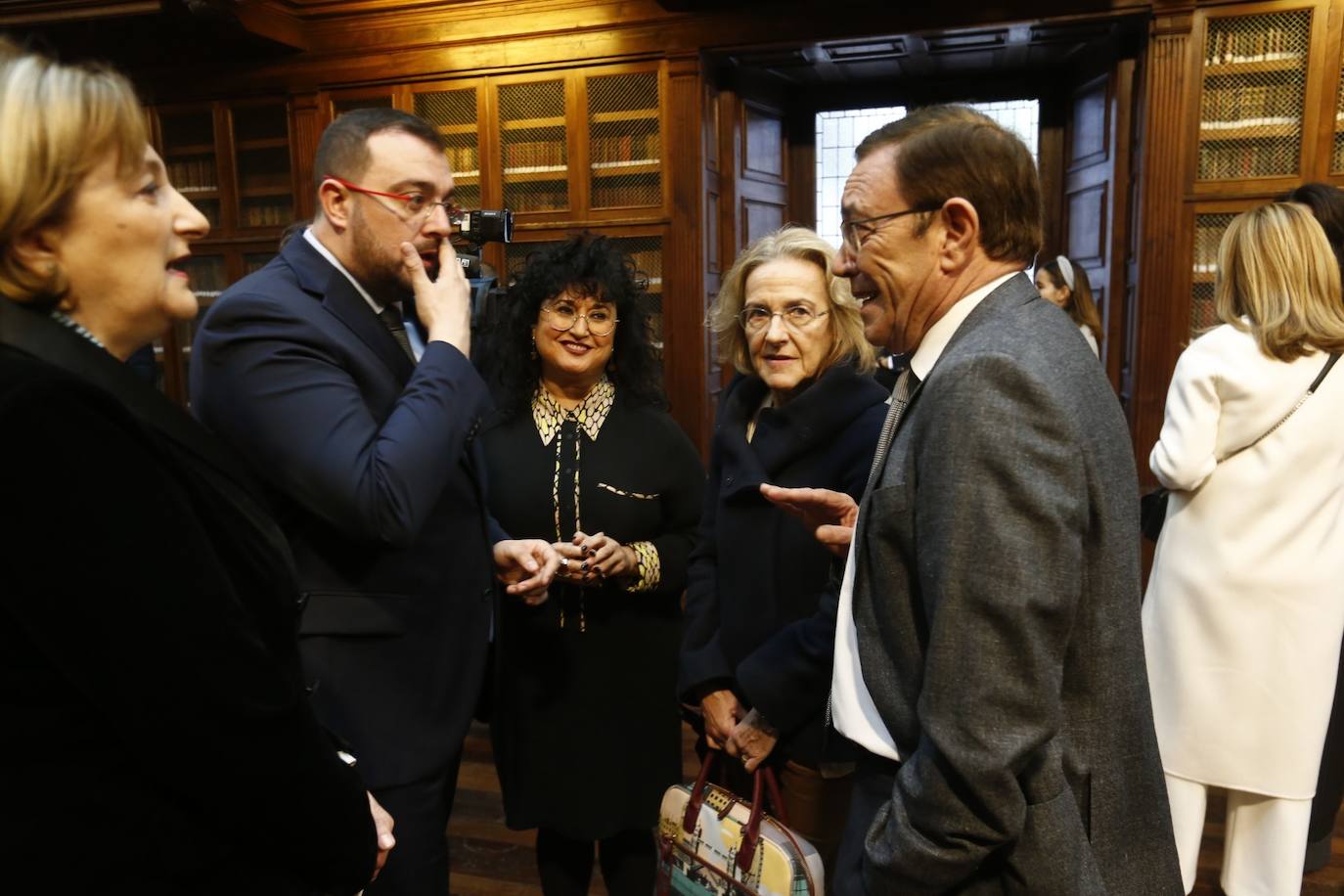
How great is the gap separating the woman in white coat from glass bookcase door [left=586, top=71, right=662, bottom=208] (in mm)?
3279

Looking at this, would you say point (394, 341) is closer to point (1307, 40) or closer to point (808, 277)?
point (808, 277)

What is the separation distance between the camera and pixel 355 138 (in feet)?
5.11

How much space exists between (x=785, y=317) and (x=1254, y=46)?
374 cm

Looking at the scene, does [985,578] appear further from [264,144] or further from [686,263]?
[264,144]

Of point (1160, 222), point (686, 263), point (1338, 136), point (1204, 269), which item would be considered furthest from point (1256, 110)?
point (686, 263)

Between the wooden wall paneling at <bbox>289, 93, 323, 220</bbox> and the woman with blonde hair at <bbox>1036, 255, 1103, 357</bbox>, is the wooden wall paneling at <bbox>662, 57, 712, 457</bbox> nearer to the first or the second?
the woman with blonde hair at <bbox>1036, 255, 1103, 357</bbox>

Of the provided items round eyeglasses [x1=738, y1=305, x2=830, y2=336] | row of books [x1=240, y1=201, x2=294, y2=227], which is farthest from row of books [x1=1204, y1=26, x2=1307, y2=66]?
row of books [x1=240, y1=201, x2=294, y2=227]

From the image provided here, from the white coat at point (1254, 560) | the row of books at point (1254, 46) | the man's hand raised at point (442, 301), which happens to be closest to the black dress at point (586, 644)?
the man's hand raised at point (442, 301)

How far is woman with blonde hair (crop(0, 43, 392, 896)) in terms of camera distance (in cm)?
73

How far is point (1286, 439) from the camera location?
207cm

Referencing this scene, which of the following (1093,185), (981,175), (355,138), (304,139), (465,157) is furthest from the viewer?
(304,139)

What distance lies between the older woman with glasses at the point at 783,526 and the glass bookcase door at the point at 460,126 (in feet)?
12.2

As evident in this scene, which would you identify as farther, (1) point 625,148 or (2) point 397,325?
(1) point 625,148

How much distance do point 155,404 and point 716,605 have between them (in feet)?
3.91
